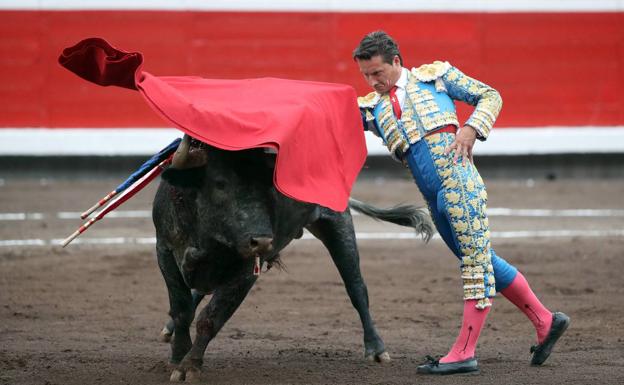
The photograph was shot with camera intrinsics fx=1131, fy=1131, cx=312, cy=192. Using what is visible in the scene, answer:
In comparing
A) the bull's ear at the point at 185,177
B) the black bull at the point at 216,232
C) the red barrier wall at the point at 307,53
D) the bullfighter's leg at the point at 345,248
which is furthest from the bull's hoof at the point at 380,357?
the red barrier wall at the point at 307,53

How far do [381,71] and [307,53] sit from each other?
7239 mm

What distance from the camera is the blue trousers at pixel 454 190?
3.96m

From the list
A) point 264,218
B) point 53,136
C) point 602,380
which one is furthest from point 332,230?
point 53,136

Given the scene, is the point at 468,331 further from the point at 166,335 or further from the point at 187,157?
the point at 166,335

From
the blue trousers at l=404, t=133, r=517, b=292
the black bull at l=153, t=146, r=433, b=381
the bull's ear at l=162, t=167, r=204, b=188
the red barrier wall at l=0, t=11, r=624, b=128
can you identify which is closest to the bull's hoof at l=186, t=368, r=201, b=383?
the black bull at l=153, t=146, r=433, b=381

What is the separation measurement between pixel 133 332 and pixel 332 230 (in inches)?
43.3

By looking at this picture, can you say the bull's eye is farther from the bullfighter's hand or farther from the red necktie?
the bullfighter's hand

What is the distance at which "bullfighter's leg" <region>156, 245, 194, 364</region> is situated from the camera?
4148 millimetres

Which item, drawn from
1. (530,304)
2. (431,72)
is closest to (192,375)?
(530,304)

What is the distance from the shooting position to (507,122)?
1130 centimetres

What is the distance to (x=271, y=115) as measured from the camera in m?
3.77

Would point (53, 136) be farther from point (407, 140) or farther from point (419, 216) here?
point (407, 140)

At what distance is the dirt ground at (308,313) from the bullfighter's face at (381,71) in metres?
1.06

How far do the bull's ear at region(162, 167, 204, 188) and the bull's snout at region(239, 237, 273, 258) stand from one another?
0.97 feet
